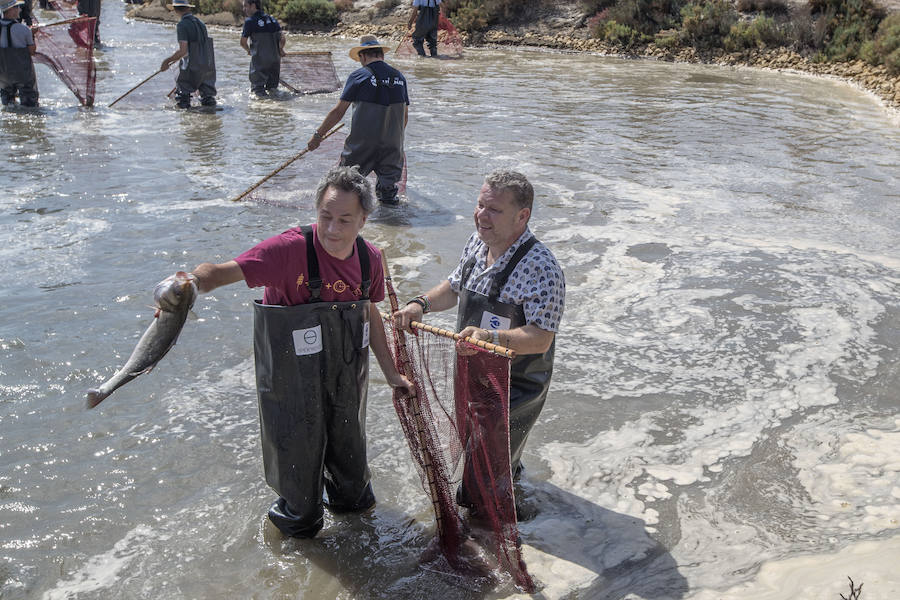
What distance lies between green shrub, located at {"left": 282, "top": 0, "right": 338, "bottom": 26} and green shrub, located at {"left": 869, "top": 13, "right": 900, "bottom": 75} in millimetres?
16989

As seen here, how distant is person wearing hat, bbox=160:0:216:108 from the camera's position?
1411cm

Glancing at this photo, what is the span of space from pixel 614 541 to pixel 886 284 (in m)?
4.63

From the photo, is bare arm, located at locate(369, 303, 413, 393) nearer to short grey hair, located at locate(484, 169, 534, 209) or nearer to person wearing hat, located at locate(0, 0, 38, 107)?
short grey hair, located at locate(484, 169, 534, 209)

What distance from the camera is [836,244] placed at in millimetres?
8453

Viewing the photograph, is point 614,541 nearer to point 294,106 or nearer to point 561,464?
point 561,464

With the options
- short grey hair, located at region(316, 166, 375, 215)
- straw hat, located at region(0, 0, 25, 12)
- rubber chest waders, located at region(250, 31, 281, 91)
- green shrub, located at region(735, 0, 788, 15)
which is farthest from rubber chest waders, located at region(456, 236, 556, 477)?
green shrub, located at region(735, 0, 788, 15)

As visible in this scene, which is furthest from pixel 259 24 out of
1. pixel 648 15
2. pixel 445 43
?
pixel 648 15

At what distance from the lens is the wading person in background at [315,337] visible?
3.44 metres

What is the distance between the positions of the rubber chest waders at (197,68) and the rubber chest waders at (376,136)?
652 cm

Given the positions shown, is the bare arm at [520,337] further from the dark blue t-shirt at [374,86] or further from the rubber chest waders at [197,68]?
the rubber chest waders at [197,68]

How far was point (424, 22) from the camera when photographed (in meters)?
22.4

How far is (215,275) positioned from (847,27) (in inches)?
883

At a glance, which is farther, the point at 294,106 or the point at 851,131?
the point at 294,106

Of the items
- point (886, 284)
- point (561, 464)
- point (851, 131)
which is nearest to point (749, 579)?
point (561, 464)
